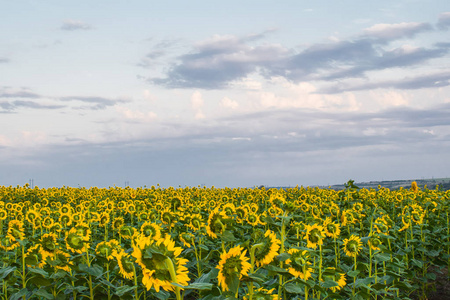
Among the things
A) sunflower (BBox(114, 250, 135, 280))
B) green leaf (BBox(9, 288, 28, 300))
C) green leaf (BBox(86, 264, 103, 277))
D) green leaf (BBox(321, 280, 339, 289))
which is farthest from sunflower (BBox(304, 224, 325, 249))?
green leaf (BBox(9, 288, 28, 300))

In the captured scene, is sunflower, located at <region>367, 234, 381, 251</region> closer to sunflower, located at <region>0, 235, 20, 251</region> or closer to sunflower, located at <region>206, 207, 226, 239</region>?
sunflower, located at <region>206, 207, 226, 239</region>

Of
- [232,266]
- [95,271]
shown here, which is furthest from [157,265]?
[95,271]

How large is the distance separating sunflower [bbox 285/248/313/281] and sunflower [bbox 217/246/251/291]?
1287 mm

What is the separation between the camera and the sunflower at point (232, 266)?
3518 millimetres

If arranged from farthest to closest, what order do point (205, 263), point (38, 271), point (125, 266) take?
point (205, 263) < point (38, 271) < point (125, 266)

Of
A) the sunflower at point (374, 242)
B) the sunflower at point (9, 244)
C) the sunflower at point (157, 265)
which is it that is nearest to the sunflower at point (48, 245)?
the sunflower at point (9, 244)

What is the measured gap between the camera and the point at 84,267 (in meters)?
6.11

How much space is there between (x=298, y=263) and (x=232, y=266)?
4.70ft

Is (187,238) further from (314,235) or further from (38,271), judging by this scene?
(38,271)

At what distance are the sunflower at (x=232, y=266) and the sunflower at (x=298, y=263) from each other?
129cm

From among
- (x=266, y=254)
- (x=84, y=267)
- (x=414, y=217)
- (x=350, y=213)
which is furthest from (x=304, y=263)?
(x=414, y=217)

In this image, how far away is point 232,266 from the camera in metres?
3.53

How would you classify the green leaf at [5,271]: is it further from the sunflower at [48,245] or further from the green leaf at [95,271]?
the green leaf at [95,271]

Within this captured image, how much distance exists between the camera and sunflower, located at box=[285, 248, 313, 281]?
472 cm
